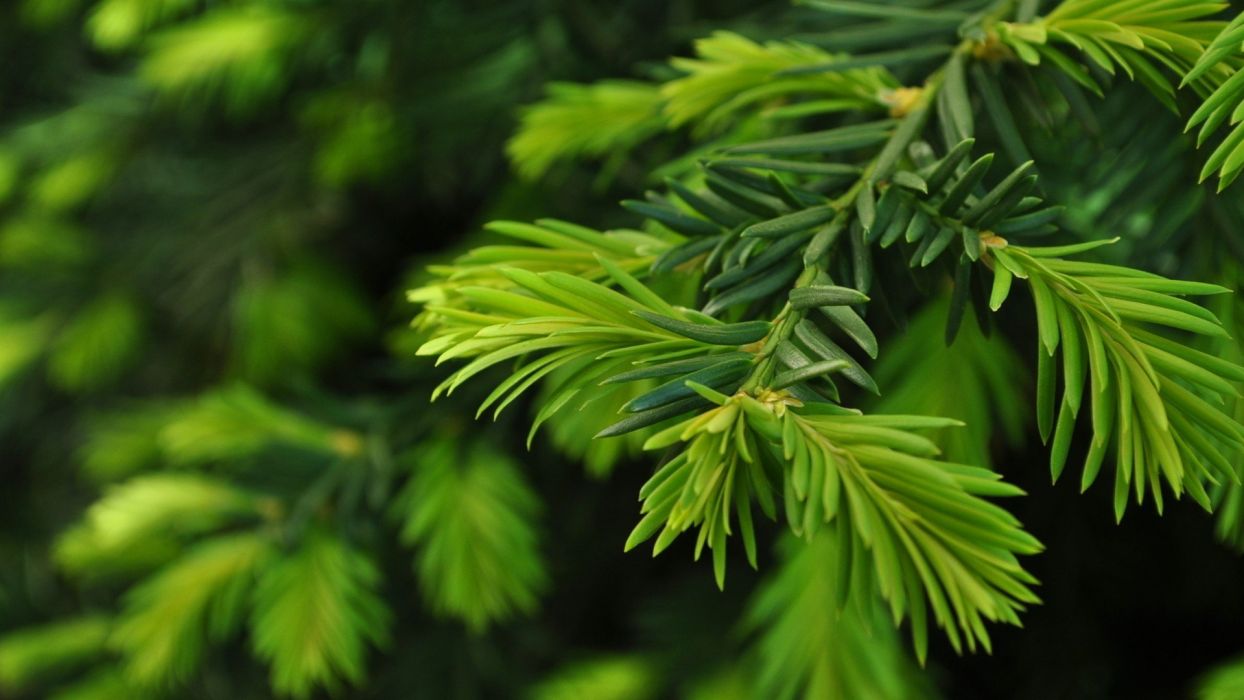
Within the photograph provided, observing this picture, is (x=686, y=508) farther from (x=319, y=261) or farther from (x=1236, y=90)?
(x=319, y=261)

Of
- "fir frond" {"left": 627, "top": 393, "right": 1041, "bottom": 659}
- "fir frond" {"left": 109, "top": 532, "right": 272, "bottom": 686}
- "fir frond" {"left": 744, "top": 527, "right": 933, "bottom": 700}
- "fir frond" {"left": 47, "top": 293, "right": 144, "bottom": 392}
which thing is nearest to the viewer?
"fir frond" {"left": 627, "top": 393, "right": 1041, "bottom": 659}

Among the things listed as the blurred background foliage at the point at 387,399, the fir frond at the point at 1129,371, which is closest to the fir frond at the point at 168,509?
the blurred background foliage at the point at 387,399

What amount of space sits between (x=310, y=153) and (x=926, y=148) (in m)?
0.66

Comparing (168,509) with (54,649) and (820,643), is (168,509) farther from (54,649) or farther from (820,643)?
(820,643)

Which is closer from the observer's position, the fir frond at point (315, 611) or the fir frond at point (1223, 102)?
the fir frond at point (1223, 102)

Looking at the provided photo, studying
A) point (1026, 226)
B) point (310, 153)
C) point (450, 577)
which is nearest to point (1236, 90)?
point (1026, 226)

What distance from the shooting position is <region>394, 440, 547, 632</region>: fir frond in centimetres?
57

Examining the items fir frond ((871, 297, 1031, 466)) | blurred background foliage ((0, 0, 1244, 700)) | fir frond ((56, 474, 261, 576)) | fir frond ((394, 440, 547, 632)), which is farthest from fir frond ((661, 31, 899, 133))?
fir frond ((56, 474, 261, 576))

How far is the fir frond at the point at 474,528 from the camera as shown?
57 centimetres

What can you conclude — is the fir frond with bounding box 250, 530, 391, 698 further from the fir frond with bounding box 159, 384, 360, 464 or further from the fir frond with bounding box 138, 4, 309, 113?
the fir frond with bounding box 138, 4, 309, 113

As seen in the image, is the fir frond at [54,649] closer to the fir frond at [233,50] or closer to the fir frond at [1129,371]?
the fir frond at [233,50]

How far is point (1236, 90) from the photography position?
0.27 meters

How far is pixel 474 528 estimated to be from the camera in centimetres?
58

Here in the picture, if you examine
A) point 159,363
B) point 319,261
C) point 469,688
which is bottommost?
point 469,688
